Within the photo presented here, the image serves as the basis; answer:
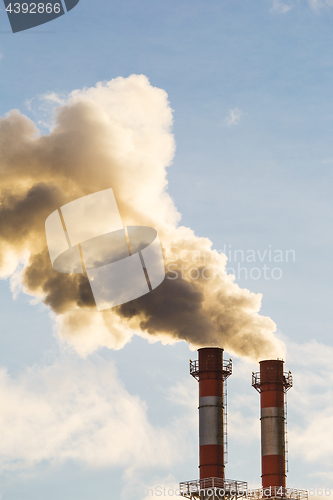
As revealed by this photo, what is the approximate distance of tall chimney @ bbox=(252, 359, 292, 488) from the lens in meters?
51.4

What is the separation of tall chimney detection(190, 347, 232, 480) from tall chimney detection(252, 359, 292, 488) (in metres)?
3.00

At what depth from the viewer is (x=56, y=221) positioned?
5759 centimetres

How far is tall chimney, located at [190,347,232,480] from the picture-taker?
166 feet

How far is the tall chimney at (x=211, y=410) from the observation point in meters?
50.5

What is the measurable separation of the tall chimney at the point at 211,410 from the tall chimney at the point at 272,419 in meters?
3.00

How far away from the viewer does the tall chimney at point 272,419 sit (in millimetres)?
51438

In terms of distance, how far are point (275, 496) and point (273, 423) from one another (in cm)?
504

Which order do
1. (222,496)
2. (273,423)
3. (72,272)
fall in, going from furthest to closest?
1. (72,272)
2. (273,423)
3. (222,496)

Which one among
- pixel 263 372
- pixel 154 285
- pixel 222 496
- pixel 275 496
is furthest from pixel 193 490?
pixel 154 285

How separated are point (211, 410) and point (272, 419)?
4535mm

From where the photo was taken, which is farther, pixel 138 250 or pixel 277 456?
pixel 138 250

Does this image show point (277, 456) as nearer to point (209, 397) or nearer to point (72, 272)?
point (209, 397)

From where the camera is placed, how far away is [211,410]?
170 feet

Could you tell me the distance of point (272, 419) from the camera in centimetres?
5303
